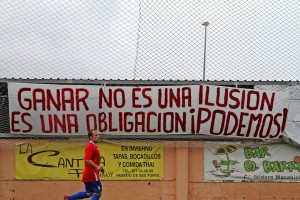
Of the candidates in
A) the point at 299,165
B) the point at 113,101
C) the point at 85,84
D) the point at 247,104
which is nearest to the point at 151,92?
the point at 113,101

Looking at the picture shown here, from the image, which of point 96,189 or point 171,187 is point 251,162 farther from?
point 96,189

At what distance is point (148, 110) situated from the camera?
931 centimetres

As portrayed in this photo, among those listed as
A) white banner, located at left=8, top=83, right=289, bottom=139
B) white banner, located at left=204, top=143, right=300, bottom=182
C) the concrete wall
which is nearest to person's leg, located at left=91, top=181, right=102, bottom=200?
the concrete wall

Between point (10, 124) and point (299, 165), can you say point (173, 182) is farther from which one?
point (10, 124)

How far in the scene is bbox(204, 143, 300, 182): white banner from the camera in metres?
9.30

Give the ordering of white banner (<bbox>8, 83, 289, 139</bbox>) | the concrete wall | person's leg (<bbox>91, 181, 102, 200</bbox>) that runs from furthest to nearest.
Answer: white banner (<bbox>8, 83, 289, 139</bbox>) < the concrete wall < person's leg (<bbox>91, 181, 102, 200</bbox>)

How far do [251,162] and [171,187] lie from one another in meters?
1.76

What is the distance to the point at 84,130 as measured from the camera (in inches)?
364

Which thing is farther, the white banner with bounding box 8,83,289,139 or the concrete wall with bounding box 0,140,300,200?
the white banner with bounding box 8,83,289,139

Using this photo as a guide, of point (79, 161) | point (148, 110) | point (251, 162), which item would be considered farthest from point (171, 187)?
point (79, 161)

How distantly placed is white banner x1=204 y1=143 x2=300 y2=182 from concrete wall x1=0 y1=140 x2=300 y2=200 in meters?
0.14

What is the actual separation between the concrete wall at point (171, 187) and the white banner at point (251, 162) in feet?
0.47

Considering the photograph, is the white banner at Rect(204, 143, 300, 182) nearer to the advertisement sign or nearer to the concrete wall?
the concrete wall

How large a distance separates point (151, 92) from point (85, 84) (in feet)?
4.53
